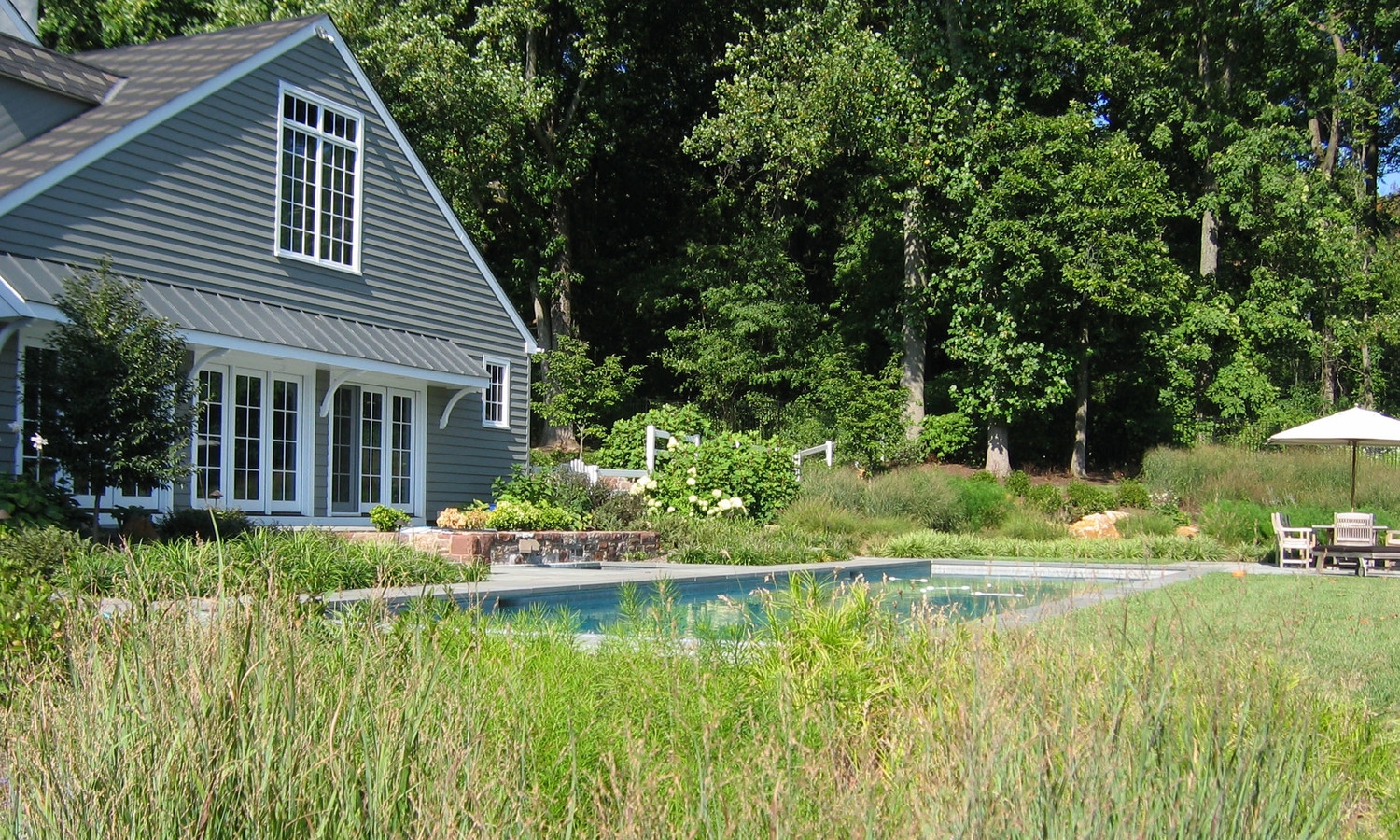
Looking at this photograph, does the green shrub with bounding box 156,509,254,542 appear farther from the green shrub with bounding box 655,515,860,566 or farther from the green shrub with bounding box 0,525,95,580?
the green shrub with bounding box 655,515,860,566

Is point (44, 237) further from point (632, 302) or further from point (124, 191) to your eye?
point (632, 302)

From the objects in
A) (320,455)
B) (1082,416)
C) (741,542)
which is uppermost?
(1082,416)

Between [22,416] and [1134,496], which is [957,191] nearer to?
[1134,496]

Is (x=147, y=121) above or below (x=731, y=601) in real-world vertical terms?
above

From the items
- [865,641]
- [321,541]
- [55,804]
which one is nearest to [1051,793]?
[865,641]

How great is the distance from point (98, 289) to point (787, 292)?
58.8 feet

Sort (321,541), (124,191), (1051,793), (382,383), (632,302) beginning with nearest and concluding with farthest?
(1051,793), (321,541), (124,191), (382,383), (632,302)

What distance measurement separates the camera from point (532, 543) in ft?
40.6

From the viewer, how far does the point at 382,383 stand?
47.6 ft

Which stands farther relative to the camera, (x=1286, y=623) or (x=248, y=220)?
(x=248, y=220)

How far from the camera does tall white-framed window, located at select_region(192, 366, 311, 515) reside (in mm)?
12164

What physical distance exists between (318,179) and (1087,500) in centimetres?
1361

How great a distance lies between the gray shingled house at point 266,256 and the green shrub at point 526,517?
2.10 m

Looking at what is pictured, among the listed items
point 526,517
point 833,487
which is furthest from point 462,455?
point 833,487
